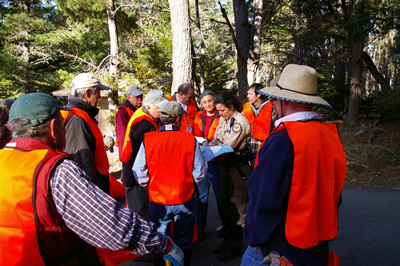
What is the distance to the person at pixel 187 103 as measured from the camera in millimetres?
4820

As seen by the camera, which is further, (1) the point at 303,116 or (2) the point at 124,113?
(2) the point at 124,113

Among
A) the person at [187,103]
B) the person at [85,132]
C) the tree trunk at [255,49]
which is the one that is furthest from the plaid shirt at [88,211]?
the tree trunk at [255,49]

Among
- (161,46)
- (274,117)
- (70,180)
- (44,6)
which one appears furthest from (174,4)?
(44,6)

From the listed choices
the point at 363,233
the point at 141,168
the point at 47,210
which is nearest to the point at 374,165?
the point at 363,233

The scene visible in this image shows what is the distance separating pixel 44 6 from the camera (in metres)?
19.6

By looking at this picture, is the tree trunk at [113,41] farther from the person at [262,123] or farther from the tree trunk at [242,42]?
the person at [262,123]

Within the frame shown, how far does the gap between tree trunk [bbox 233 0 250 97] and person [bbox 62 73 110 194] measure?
265 inches

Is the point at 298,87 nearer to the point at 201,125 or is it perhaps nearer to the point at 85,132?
the point at 85,132

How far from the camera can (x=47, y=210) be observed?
1.37m

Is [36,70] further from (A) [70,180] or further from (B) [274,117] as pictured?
(A) [70,180]

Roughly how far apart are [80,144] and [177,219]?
1.20 metres

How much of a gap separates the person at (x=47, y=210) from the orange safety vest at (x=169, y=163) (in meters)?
1.31

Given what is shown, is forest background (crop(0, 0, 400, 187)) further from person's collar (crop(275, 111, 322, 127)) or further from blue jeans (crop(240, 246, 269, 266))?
blue jeans (crop(240, 246, 269, 266))

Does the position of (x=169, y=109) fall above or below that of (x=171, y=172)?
above
